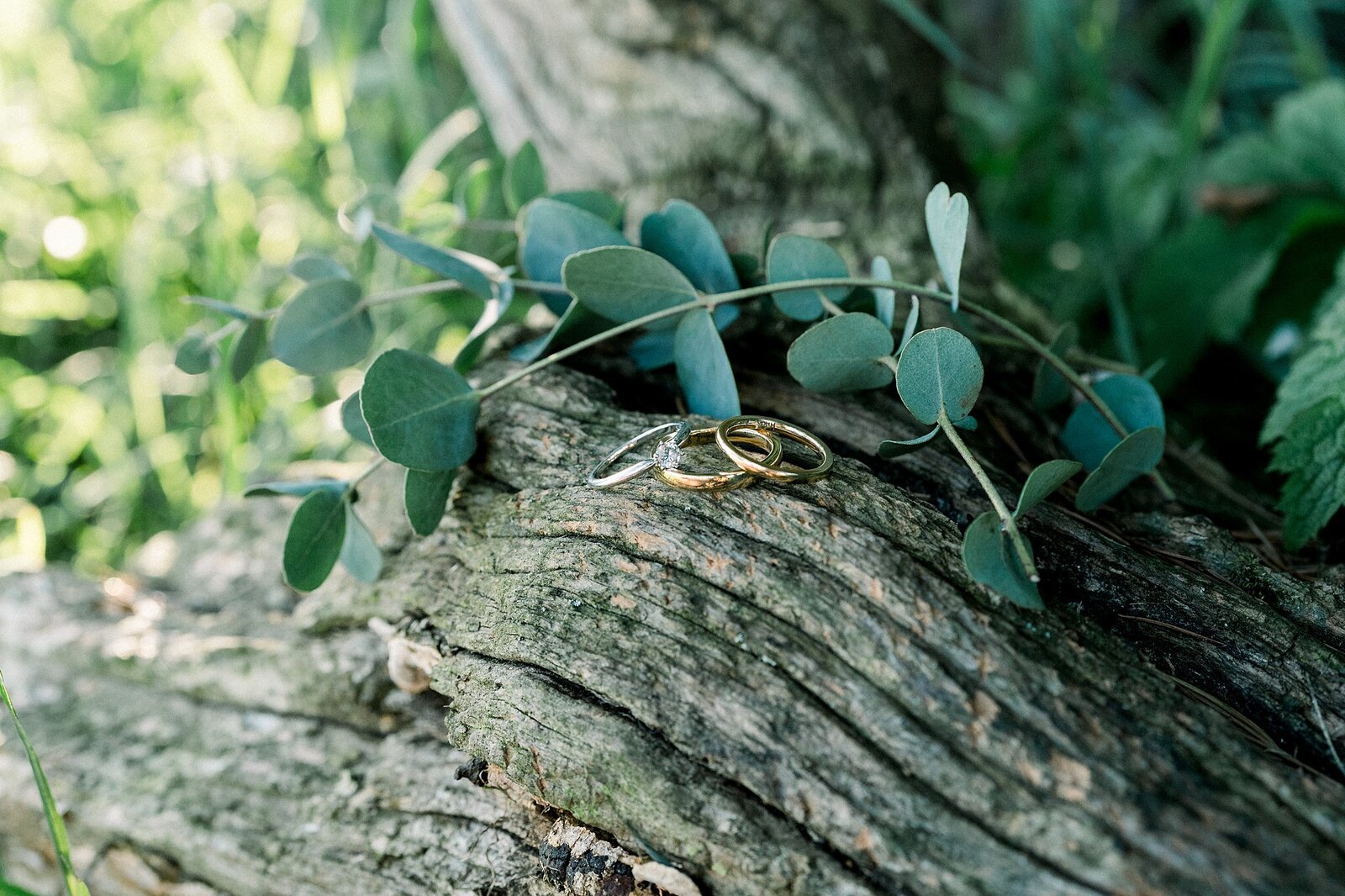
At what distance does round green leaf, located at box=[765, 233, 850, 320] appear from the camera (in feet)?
4.21

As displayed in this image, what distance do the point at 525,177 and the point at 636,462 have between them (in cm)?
66

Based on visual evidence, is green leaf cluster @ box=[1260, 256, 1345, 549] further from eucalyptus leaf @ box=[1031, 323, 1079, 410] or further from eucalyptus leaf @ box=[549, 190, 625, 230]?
eucalyptus leaf @ box=[549, 190, 625, 230]

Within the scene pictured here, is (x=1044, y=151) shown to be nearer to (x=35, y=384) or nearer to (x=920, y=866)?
(x=920, y=866)

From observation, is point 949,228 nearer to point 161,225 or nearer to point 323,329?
point 323,329

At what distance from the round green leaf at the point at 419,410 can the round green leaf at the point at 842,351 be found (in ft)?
1.34

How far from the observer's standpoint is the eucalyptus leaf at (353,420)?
125cm

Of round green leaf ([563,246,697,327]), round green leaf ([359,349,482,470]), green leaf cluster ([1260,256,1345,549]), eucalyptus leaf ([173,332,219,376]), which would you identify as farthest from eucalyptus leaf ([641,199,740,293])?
green leaf cluster ([1260,256,1345,549])

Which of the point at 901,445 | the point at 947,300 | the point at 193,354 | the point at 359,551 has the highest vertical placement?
the point at 947,300

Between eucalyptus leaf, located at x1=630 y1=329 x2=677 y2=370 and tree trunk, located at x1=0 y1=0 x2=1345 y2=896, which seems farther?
eucalyptus leaf, located at x1=630 y1=329 x2=677 y2=370

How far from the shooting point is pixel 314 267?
1.53m

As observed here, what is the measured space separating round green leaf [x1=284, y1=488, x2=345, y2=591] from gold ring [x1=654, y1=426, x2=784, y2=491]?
1.49 ft

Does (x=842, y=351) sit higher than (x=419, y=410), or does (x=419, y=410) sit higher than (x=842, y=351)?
(x=842, y=351)

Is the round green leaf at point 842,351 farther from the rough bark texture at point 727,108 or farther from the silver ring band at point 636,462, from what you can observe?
the rough bark texture at point 727,108

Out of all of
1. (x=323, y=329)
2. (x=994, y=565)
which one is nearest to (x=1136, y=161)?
(x=994, y=565)
